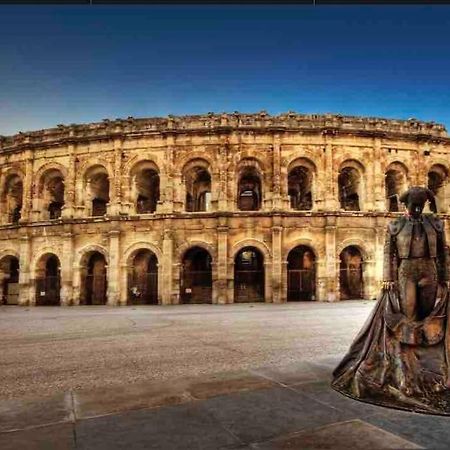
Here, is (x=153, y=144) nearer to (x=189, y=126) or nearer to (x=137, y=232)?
(x=189, y=126)

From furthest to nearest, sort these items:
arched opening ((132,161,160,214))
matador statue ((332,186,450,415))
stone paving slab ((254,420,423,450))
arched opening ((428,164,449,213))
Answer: arched opening ((428,164,449,213)) → arched opening ((132,161,160,214)) → matador statue ((332,186,450,415)) → stone paving slab ((254,420,423,450))

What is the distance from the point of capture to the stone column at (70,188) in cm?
2184

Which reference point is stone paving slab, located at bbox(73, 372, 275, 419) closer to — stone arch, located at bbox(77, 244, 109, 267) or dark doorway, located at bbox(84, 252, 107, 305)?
stone arch, located at bbox(77, 244, 109, 267)

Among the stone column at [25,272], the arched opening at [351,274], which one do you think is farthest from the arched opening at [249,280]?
the stone column at [25,272]

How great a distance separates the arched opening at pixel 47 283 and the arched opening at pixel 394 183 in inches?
807

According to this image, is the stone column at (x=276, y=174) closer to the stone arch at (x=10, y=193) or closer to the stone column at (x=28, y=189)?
the stone column at (x=28, y=189)

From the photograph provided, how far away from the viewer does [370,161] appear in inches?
858

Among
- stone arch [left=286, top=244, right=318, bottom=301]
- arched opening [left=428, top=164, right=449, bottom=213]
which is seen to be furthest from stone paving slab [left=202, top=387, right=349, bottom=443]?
arched opening [left=428, top=164, right=449, bottom=213]

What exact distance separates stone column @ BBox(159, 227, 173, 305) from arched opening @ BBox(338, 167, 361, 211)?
10.8m

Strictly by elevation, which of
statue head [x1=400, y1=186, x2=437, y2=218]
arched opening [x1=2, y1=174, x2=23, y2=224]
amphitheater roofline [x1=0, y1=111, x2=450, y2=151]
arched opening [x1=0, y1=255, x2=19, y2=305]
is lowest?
arched opening [x1=0, y1=255, x2=19, y2=305]

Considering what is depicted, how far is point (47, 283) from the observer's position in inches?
909

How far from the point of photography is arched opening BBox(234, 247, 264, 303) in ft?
72.1

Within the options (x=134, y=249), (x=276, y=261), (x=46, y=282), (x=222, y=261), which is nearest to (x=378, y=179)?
(x=276, y=261)

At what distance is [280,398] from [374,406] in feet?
2.93
